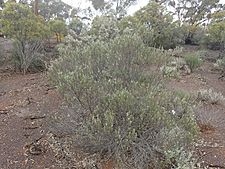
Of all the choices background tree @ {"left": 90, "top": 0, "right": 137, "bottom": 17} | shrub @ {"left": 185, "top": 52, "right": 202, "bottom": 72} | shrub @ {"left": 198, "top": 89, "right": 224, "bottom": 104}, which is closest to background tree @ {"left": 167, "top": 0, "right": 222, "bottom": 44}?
background tree @ {"left": 90, "top": 0, "right": 137, "bottom": 17}

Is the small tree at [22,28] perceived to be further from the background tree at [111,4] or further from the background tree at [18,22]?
the background tree at [111,4]

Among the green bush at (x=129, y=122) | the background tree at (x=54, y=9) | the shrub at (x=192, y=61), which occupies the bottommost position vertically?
the shrub at (x=192, y=61)

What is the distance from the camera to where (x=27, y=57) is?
12359 millimetres

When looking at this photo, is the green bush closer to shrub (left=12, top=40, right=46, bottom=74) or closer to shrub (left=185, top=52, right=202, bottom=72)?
shrub (left=12, top=40, right=46, bottom=74)

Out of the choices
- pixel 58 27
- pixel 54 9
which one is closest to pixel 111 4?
pixel 54 9

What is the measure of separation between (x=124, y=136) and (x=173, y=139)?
64cm

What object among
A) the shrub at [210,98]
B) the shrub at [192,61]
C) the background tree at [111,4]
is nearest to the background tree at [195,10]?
the background tree at [111,4]

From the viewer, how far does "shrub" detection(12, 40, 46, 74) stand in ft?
40.5

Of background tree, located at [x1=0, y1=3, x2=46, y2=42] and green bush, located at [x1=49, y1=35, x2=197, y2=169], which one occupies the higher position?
background tree, located at [x1=0, y1=3, x2=46, y2=42]

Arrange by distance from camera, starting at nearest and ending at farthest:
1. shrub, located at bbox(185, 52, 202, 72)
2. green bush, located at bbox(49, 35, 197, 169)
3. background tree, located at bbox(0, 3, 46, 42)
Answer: green bush, located at bbox(49, 35, 197, 169) → background tree, located at bbox(0, 3, 46, 42) → shrub, located at bbox(185, 52, 202, 72)

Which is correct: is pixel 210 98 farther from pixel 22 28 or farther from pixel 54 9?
pixel 54 9

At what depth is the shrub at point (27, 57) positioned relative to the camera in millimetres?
12330

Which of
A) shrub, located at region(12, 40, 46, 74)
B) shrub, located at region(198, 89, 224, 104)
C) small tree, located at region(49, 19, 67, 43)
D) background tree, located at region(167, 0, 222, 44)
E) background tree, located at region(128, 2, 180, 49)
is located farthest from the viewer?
background tree, located at region(167, 0, 222, 44)

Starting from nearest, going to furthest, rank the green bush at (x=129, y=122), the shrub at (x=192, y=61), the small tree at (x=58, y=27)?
the green bush at (x=129, y=122)
the shrub at (x=192, y=61)
the small tree at (x=58, y=27)
